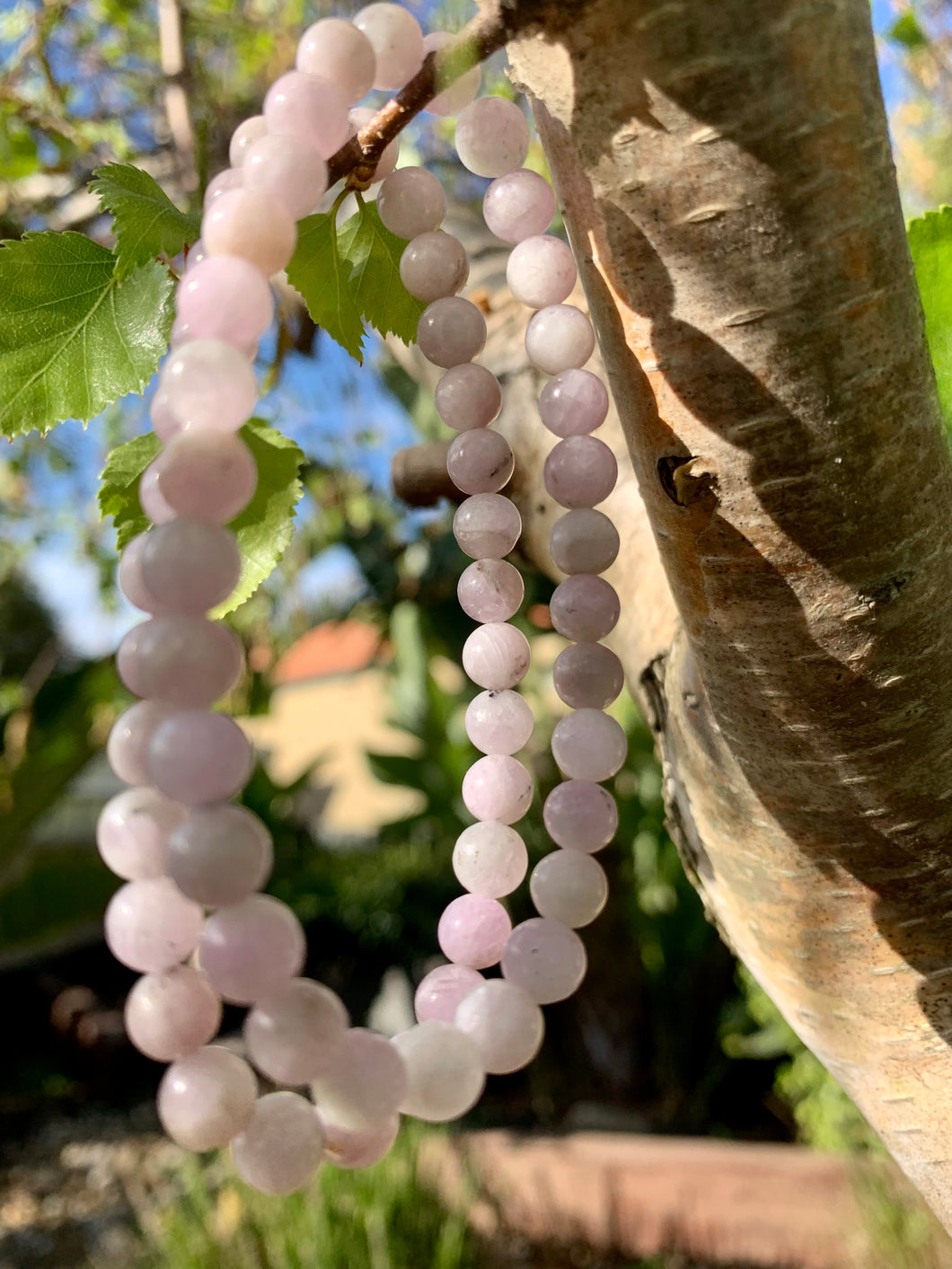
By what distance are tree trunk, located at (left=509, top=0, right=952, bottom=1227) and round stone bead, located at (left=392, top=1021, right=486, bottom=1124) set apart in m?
0.15

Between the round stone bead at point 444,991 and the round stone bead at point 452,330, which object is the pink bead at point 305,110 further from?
the round stone bead at point 444,991

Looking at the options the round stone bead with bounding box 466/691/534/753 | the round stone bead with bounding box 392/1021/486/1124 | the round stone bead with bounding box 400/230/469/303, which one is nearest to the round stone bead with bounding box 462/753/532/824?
the round stone bead with bounding box 466/691/534/753

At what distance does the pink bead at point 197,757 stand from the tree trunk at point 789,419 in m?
0.17

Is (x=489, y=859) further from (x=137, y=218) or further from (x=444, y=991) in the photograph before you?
(x=137, y=218)

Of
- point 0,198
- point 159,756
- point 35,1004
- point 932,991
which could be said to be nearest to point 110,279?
point 159,756

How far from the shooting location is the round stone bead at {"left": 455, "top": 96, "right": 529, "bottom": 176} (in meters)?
0.43

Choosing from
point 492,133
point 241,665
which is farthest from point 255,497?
point 492,133

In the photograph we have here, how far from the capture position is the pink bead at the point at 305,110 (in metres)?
0.36

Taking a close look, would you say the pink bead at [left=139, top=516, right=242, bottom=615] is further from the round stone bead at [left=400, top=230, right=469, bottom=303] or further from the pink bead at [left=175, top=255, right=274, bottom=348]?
the round stone bead at [left=400, top=230, right=469, bottom=303]

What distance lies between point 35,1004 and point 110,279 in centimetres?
268

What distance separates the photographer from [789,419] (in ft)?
1.03

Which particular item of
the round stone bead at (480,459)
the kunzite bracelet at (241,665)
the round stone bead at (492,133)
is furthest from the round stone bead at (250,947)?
the round stone bead at (492,133)

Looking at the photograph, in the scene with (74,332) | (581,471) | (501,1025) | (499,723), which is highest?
(74,332)

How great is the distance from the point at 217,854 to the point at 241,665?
2.5 inches
